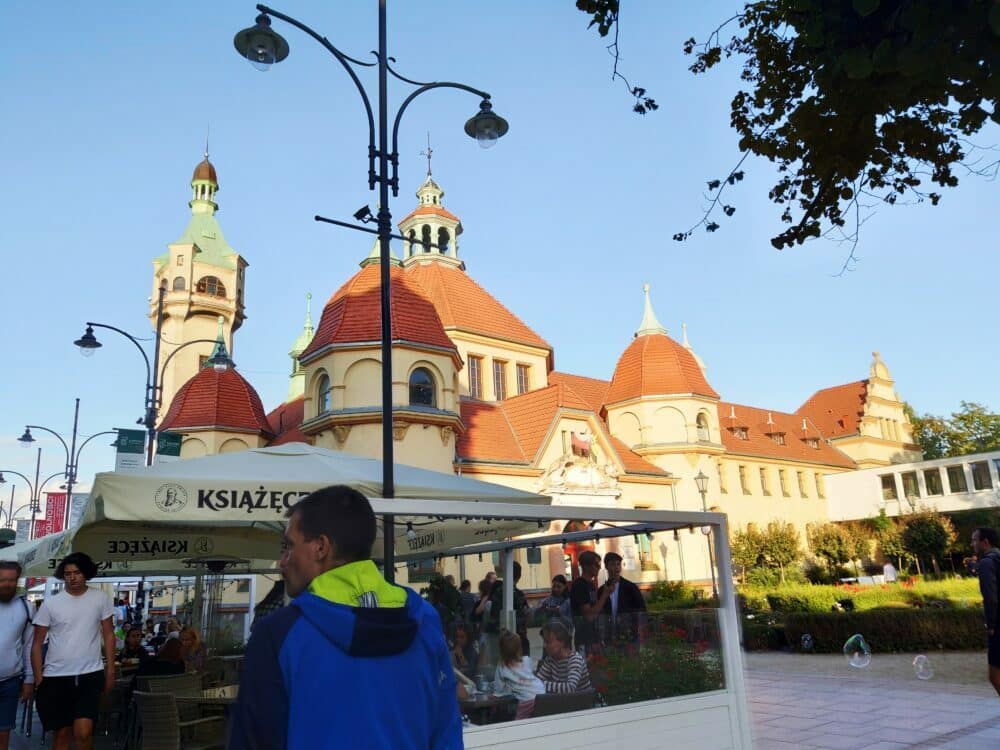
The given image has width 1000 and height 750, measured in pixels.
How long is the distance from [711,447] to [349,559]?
39730mm

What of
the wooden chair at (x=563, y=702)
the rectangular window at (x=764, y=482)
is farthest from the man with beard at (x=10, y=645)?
the rectangular window at (x=764, y=482)

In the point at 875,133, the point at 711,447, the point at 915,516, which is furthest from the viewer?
the point at 915,516

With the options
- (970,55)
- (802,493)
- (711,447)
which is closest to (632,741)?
(970,55)

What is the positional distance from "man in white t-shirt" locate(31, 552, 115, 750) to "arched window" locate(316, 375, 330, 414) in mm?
21667

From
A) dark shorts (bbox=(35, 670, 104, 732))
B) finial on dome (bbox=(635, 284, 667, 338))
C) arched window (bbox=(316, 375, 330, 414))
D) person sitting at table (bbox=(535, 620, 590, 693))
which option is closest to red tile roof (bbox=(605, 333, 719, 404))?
finial on dome (bbox=(635, 284, 667, 338))

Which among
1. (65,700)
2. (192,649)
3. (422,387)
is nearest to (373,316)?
(422,387)

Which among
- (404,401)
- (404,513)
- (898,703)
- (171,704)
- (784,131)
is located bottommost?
(898,703)

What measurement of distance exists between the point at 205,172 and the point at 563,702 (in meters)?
55.3

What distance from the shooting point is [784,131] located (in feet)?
24.7

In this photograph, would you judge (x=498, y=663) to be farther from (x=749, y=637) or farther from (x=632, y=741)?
(x=749, y=637)

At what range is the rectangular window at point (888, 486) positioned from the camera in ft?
181

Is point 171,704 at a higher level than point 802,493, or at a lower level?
lower

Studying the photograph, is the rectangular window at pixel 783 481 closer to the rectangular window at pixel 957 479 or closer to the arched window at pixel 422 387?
the rectangular window at pixel 957 479

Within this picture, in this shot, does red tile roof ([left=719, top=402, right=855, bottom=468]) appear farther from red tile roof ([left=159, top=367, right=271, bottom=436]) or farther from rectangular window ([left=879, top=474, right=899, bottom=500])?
red tile roof ([left=159, top=367, right=271, bottom=436])
